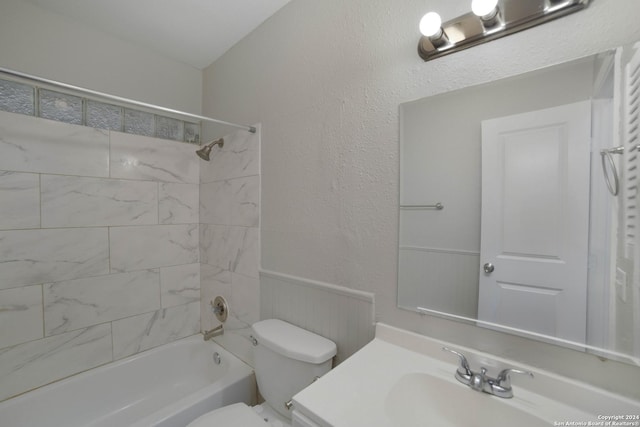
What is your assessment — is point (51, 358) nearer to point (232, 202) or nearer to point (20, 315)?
point (20, 315)

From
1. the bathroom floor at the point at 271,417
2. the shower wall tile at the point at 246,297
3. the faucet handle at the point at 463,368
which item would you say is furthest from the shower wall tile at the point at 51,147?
the faucet handle at the point at 463,368

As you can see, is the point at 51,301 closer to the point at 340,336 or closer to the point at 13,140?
the point at 13,140

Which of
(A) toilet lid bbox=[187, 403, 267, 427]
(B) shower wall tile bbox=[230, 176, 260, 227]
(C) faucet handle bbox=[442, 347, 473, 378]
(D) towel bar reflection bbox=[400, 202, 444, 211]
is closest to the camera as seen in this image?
(C) faucet handle bbox=[442, 347, 473, 378]

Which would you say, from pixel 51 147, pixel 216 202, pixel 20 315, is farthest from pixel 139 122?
pixel 20 315

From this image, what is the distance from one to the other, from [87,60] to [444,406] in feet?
8.31

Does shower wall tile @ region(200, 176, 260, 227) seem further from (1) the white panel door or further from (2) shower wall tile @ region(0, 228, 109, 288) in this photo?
(1) the white panel door

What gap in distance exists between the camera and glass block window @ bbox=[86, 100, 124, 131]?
164 cm

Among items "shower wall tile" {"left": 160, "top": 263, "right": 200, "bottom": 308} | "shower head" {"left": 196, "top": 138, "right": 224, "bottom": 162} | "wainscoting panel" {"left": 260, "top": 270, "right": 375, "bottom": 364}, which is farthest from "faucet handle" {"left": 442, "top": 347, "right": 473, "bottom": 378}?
"shower wall tile" {"left": 160, "top": 263, "right": 200, "bottom": 308}

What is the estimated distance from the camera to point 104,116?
1693 millimetres

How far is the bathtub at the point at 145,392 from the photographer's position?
133cm

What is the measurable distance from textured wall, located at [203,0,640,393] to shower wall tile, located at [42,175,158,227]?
0.92 meters

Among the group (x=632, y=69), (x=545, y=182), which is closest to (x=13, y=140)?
(x=545, y=182)

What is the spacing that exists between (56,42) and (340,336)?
2.28 meters

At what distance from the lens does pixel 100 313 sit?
1.67 m
